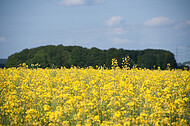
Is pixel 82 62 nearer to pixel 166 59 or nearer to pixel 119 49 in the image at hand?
pixel 119 49

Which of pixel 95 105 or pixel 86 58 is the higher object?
pixel 86 58

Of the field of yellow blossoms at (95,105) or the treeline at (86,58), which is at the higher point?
the treeline at (86,58)

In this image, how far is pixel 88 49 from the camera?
20641 millimetres

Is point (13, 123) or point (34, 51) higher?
point (34, 51)

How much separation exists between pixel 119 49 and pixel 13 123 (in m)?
17.2

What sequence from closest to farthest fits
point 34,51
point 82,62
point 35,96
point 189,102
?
→ point 35,96 < point 189,102 < point 82,62 < point 34,51

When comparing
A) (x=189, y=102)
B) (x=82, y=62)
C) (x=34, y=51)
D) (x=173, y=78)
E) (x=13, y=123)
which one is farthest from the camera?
(x=34, y=51)

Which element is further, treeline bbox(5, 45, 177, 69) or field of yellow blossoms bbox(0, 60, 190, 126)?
treeline bbox(5, 45, 177, 69)

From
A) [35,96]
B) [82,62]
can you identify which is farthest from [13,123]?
[82,62]

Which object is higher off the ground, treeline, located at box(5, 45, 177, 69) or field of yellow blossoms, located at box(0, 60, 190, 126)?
treeline, located at box(5, 45, 177, 69)

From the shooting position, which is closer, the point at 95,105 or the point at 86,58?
the point at 95,105

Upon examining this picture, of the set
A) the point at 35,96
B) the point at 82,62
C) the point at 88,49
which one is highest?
the point at 88,49

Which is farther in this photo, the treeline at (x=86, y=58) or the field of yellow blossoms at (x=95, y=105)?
the treeline at (x=86, y=58)

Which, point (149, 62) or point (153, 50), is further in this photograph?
point (153, 50)
